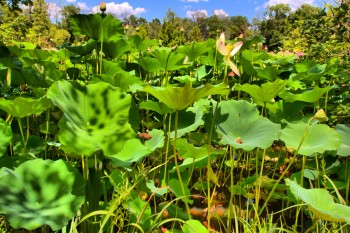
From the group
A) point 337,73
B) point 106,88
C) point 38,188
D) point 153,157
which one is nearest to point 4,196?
point 38,188

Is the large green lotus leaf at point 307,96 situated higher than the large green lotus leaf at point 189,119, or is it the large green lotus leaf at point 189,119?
the large green lotus leaf at point 307,96

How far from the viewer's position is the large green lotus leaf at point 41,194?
2.45 ft

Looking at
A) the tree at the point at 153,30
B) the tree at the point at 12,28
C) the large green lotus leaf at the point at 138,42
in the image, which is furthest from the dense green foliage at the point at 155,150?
the tree at the point at 153,30

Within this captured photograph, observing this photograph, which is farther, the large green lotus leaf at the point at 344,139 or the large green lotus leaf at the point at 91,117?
the large green lotus leaf at the point at 344,139

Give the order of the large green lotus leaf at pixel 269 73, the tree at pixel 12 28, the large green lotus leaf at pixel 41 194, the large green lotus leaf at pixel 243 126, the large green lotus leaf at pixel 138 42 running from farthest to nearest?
the tree at pixel 12 28
the large green lotus leaf at pixel 138 42
the large green lotus leaf at pixel 269 73
the large green lotus leaf at pixel 243 126
the large green lotus leaf at pixel 41 194

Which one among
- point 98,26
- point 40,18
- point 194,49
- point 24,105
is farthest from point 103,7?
point 40,18

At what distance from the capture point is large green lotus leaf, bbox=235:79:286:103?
120 cm

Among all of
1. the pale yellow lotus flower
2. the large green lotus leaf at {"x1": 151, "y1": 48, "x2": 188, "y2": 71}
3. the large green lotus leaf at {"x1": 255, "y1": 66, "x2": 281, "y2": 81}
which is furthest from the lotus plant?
the large green lotus leaf at {"x1": 255, "y1": 66, "x2": 281, "y2": 81}

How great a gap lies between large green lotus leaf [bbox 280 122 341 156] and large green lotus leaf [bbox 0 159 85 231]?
2.09 ft

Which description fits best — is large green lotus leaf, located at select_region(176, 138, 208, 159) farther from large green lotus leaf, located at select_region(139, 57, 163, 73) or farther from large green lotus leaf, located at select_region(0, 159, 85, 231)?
large green lotus leaf, located at select_region(139, 57, 163, 73)

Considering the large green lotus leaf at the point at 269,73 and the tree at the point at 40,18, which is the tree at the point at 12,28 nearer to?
the large green lotus leaf at the point at 269,73

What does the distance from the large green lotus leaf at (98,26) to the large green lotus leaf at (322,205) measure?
898 mm

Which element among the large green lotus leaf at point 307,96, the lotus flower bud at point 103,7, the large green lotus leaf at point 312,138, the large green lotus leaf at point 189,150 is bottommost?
the large green lotus leaf at point 189,150

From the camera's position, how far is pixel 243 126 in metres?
1.12
